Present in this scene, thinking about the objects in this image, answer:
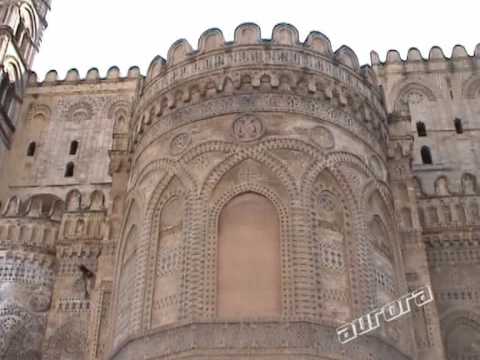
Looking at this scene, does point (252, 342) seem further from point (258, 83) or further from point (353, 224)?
point (258, 83)

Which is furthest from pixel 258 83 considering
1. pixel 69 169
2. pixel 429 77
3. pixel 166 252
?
pixel 69 169

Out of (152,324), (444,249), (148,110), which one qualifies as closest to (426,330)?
(444,249)

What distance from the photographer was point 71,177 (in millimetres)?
19719

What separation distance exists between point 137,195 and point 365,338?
4.73 meters

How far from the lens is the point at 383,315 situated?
9586 millimetres

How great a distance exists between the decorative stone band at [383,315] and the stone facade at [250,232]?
0.12 metres

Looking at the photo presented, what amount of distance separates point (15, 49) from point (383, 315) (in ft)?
55.6

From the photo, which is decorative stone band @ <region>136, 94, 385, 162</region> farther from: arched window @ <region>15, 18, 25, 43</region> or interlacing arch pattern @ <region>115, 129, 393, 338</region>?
arched window @ <region>15, 18, 25, 43</region>

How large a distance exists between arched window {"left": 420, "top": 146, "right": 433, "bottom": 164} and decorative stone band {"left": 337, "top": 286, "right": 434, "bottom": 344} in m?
7.52

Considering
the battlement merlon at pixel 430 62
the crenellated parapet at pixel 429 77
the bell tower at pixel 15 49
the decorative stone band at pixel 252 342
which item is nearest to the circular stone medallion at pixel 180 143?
the decorative stone band at pixel 252 342

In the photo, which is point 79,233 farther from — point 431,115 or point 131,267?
point 431,115

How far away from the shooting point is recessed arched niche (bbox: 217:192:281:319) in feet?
29.6

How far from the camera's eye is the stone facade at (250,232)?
909cm

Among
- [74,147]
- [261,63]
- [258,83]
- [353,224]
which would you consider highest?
[74,147]
